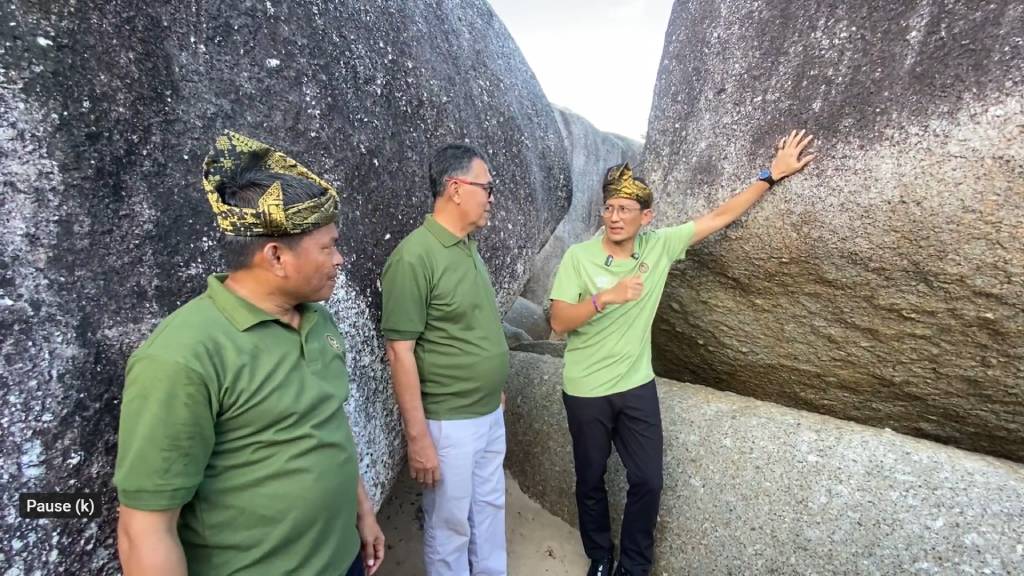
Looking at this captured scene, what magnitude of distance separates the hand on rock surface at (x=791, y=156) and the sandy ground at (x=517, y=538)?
1.61m

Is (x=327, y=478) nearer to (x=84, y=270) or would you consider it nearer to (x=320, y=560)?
(x=320, y=560)

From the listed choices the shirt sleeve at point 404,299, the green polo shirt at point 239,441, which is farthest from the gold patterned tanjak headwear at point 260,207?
the shirt sleeve at point 404,299

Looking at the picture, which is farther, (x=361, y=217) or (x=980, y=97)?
(x=361, y=217)

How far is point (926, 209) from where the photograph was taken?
5.34ft

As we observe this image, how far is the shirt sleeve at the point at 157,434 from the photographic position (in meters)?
0.86

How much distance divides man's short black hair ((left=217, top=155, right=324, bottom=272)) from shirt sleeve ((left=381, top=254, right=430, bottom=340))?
0.58 m

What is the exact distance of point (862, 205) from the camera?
5.67 ft

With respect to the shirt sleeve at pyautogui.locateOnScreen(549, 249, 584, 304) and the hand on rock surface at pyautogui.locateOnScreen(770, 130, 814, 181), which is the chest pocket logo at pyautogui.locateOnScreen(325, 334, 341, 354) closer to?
the shirt sleeve at pyautogui.locateOnScreen(549, 249, 584, 304)

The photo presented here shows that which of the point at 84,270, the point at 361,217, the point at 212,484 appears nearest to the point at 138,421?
the point at 212,484

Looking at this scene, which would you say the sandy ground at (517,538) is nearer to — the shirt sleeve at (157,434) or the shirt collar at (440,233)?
the shirt collar at (440,233)

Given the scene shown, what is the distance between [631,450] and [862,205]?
1037mm

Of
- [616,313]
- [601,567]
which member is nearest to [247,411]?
[616,313]

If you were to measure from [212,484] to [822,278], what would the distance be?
1.78 m

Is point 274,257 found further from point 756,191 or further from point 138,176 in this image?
point 756,191
